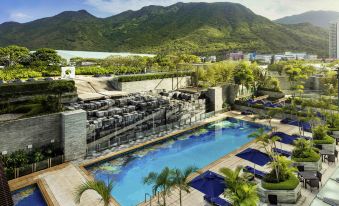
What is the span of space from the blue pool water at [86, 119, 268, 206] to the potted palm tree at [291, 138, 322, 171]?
612 centimetres

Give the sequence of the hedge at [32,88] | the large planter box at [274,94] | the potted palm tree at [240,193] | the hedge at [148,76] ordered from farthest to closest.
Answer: the large planter box at [274,94] → the hedge at [148,76] → the hedge at [32,88] → the potted palm tree at [240,193]

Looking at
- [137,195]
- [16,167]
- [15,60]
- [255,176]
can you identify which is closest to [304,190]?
[255,176]

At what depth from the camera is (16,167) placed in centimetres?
1659

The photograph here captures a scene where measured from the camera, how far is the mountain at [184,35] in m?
117

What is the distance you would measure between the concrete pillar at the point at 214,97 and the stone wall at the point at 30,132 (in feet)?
67.2

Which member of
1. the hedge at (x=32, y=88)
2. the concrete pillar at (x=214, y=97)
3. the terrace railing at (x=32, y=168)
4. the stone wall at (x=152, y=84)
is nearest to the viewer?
the terrace railing at (x=32, y=168)

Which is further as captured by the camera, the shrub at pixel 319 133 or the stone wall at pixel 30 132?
the shrub at pixel 319 133

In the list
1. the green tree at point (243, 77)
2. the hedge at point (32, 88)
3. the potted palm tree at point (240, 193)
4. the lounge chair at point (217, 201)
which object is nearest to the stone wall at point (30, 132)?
the hedge at point (32, 88)

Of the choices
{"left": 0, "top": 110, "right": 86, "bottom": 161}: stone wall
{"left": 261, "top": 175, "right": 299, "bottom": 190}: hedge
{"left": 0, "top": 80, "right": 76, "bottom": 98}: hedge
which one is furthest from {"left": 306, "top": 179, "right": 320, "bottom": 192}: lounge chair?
{"left": 0, "top": 80, "right": 76, "bottom": 98}: hedge

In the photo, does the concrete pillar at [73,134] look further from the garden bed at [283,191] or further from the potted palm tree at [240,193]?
the garden bed at [283,191]

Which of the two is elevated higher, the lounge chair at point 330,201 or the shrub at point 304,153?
the shrub at point 304,153

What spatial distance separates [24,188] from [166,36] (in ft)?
404

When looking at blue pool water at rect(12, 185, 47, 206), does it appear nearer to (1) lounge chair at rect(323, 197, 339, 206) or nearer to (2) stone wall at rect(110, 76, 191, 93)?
(1) lounge chair at rect(323, 197, 339, 206)

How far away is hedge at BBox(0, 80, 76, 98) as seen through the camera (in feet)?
90.0
